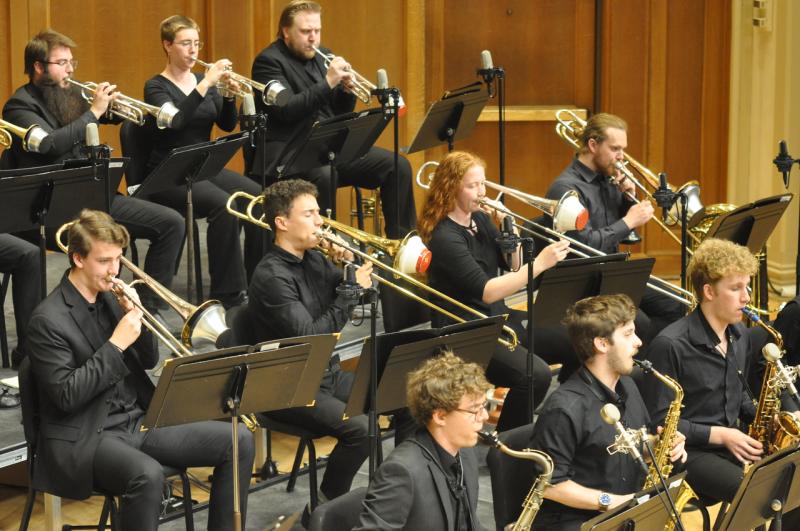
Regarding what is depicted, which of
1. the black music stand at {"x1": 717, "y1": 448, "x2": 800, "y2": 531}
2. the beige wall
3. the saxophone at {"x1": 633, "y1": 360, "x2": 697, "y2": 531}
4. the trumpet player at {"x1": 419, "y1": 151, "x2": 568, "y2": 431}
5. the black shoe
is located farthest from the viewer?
the beige wall

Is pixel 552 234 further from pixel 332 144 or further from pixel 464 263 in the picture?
pixel 332 144

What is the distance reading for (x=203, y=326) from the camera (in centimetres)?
476

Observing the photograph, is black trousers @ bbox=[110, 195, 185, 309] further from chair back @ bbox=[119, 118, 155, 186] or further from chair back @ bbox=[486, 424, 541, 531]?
chair back @ bbox=[486, 424, 541, 531]

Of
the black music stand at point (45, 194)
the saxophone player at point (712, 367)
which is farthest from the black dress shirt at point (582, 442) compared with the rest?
the black music stand at point (45, 194)

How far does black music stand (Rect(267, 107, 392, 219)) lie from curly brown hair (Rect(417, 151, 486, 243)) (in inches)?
26.1

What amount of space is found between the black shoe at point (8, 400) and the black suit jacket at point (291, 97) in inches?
70.7

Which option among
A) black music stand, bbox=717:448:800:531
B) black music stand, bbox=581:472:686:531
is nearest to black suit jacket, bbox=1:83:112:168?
black music stand, bbox=581:472:686:531

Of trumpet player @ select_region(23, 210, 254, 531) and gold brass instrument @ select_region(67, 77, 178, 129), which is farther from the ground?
gold brass instrument @ select_region(67, 77, 178, 129)

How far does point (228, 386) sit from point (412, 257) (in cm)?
141

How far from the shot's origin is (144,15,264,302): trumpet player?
6.36 m

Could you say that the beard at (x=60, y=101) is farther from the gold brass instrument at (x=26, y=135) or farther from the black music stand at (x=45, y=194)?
the black music stand at (x=45, y=194)

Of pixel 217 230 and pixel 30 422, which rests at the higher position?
pixel 217 230

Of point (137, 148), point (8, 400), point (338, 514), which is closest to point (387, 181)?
point (137, 148)

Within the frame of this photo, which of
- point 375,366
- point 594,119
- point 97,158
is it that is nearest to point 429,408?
point 375,366
